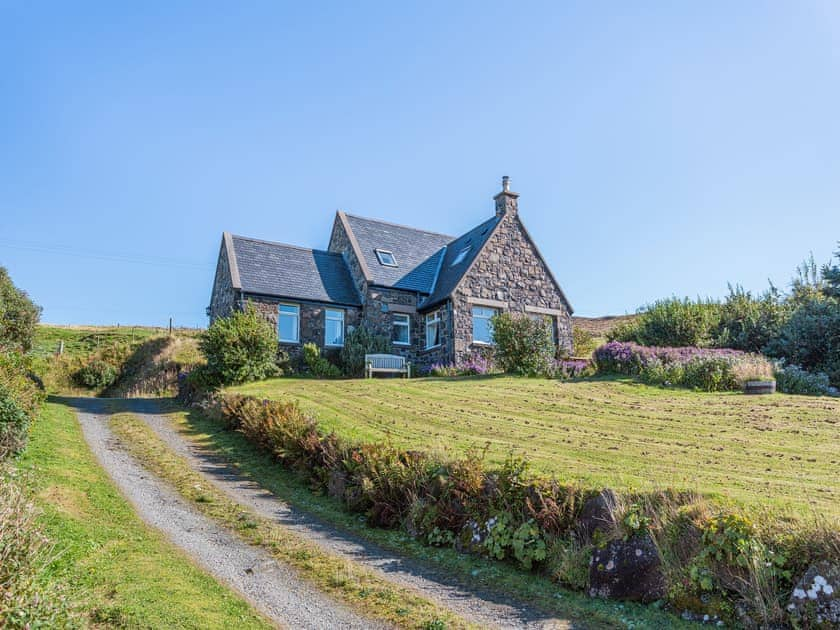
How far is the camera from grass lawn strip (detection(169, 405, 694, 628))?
310 inches

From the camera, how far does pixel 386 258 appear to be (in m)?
31.3

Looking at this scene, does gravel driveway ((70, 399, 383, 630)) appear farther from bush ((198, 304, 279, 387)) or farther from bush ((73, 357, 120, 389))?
bush ((73, 357, 120, 389))

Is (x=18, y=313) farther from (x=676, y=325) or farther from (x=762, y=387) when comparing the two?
(x=762, y=387)

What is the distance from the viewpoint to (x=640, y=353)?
24.1 meters

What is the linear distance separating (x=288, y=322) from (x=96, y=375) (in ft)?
38.9

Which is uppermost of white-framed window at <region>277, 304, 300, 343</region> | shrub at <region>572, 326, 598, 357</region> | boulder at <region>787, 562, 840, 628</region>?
white-framed window at <region>277, 304, 300, 343</region>

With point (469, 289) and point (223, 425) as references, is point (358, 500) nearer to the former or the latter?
point (223, 425)

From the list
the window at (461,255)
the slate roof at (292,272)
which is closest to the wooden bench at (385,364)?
the slate roof at (292,272)

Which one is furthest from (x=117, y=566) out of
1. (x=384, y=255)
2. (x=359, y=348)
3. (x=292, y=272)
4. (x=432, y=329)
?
(x=384, y=255)

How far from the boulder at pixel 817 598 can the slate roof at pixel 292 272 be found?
23.1 m

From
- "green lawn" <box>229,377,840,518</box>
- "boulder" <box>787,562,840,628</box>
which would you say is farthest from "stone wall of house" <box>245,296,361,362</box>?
"boulder" <box>787,562,840,628</box>

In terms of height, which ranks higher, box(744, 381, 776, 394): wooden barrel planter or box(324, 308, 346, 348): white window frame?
box(324, 308, 346, 348): white window frame

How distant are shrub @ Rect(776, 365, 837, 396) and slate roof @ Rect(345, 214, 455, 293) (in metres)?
14.6

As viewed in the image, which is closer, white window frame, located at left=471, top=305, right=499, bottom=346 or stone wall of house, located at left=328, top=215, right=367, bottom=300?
white window frame, located at left=471, top=305, right=499, bottom=346
